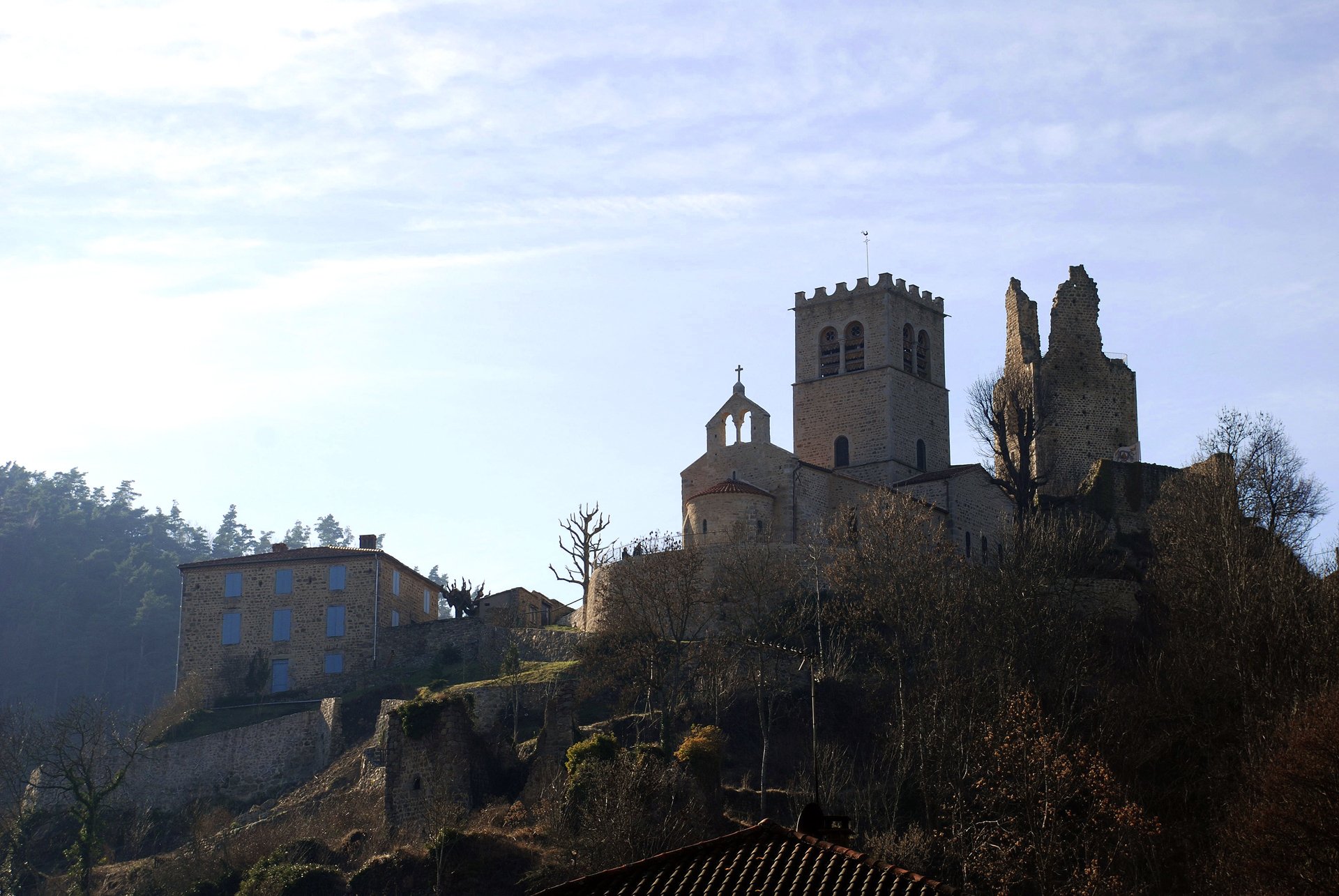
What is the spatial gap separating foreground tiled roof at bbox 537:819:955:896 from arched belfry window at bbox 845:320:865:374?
4249 centimetres

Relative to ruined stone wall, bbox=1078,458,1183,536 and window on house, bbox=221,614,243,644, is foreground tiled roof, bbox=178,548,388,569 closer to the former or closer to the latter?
window on house, bbox=221,614,243,644

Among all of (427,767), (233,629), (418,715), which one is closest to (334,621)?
(233,629)

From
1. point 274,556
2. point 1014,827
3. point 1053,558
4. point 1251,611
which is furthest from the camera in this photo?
point 274,556

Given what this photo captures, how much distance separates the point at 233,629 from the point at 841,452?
23.0 m

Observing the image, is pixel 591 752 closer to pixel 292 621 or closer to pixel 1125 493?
pixel 292 621

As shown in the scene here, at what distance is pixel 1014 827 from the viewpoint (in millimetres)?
31734

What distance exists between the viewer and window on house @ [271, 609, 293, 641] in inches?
2179

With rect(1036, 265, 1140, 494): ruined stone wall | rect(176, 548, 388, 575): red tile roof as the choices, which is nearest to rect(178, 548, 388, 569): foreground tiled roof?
rect(176, 548, 388, 575): red tile roof

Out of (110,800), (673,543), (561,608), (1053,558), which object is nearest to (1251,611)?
(1053,558)

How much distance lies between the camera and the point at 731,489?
53.0m

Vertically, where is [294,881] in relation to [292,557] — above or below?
below

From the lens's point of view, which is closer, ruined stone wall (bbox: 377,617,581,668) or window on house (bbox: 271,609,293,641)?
ruined stone wall (bbox: 377,617,581,668)

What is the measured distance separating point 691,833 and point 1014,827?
25.5 ft

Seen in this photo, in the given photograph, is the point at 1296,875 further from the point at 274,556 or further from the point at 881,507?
the point at 274,556
